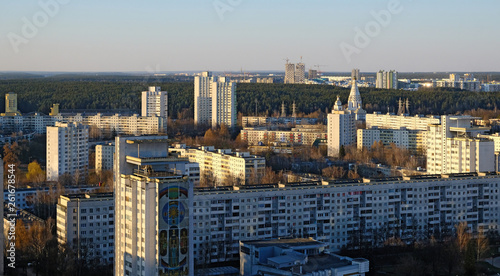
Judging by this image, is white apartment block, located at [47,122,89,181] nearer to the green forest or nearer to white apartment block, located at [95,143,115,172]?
white apartment block, located at [95,143,115,172]

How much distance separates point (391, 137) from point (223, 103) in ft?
37.4

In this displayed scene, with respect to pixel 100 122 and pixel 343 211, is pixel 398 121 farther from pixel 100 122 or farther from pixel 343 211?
pixel 343 211

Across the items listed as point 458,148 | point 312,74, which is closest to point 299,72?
point 312,74

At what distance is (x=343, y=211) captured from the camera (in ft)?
62.4

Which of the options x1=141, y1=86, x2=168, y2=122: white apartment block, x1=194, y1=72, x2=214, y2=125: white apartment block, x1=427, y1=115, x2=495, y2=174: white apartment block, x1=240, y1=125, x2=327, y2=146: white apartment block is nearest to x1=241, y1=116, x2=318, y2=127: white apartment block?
x1=194, y1=72, x2=214, y2=125: white apartment block

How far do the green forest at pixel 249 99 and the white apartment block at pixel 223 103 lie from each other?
3.14m

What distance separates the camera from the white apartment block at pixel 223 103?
151ft

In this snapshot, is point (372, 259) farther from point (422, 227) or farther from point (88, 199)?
point (88, 199)

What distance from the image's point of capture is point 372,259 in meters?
Result: 17.5

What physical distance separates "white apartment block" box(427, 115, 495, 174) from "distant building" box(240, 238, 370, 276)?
25.7 ft

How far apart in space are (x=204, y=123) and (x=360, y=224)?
2740 centimetres

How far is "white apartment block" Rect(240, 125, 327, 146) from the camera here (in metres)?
39.2

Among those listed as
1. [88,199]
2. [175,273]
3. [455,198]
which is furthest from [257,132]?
[175,273]

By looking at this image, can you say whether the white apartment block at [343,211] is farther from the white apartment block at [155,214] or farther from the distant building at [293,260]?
the white apartment block at [155,214]
